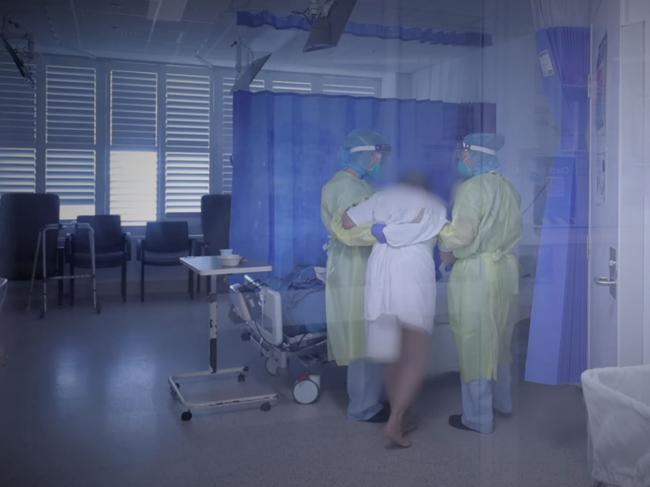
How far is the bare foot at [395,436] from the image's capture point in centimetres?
288

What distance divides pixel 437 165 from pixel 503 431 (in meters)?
1.32

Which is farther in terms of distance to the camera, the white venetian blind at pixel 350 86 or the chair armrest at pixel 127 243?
the white venetian blind at pixel 350 86

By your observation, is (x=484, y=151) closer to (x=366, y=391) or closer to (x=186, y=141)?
(x=366, y=391)

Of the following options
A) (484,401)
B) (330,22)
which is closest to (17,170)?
(330,22)

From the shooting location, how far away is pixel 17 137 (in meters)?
2.96

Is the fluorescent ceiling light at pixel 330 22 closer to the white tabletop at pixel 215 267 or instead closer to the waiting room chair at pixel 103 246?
the white tabletop at pixel 215 267

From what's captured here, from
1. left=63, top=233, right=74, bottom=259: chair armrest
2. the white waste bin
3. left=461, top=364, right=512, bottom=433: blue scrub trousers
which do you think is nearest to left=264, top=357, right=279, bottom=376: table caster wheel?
left=461, top=364, right=512, bottom=433: blue scrub trousers

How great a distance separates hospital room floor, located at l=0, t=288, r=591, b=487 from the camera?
101 inches

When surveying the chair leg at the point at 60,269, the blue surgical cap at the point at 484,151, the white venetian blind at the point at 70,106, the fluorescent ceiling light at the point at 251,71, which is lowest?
the chair leg at the point at 60,269

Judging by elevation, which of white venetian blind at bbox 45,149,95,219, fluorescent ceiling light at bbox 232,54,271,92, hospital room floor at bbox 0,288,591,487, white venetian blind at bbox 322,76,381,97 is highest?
fluorescent ceiling light at bbox 232,54,271,92

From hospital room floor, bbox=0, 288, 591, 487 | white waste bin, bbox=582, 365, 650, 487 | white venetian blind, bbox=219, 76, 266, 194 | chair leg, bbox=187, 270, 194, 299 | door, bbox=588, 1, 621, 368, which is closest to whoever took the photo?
white waste bin, bbox=582, 365, 650, 487

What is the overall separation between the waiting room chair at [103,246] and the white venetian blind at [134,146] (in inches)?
3.9

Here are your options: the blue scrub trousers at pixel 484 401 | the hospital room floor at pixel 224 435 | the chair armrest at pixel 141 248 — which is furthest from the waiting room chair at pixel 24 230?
the blue scrub trousers at pixel 484 401

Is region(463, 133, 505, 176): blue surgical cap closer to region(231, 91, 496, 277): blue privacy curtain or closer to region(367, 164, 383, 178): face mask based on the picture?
region(231, 91, 496, 277): blue privacy curtain
